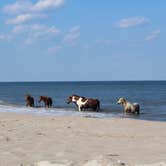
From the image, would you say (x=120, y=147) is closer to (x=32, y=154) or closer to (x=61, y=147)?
(x=61, y=147)

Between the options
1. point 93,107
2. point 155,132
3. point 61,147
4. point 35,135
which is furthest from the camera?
point 93,107

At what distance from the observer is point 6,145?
9.67 meters

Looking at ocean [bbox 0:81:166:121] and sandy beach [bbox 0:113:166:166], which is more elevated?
sandy beach [bbox 0:113:166:166]

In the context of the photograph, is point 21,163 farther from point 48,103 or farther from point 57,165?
point 48,103

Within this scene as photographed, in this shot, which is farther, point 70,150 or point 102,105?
point 102,105

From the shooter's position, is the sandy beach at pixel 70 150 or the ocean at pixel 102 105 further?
the ocean at pixel 102 105

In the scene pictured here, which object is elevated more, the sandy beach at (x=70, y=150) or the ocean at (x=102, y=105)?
the sandy beach at (x=70, y=150)

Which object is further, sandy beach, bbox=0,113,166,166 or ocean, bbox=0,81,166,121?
ocean, bbox=0,81,166,121

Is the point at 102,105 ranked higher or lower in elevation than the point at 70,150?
lower

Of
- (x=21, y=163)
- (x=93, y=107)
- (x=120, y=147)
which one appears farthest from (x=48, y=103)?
(x=21, y=163)

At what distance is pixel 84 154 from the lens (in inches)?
341

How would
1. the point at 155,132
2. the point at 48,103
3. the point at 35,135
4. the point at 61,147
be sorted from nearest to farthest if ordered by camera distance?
→ the point at 61,147, the point at 35,135, the point at 155,132, the point at 48,103

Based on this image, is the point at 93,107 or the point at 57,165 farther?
the point at 93,107

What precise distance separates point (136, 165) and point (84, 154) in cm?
148
